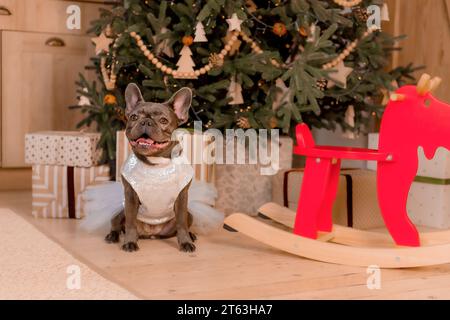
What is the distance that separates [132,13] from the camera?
2.36m

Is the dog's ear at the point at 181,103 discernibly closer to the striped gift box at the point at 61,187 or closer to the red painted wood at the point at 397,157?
the red painted wood at the point at 397,157

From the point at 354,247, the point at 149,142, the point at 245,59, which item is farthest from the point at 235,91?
the point at 354,247

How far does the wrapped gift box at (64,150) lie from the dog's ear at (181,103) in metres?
0.59

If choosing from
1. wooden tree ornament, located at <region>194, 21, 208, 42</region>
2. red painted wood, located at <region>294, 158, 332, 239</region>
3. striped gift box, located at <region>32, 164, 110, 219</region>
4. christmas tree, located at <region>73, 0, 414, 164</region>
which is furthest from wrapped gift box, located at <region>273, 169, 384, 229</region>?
striped gift box, located at <region>32, 164, 110, 219</region>

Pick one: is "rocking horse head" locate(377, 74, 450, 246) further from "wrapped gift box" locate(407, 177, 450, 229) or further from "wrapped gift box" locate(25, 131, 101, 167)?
"wrapped gift box" locate(25, 131, 101, 167)

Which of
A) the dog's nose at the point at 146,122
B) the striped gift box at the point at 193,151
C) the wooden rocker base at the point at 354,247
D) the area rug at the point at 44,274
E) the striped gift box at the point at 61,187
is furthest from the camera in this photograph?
the striped gift box at the point at 61,187

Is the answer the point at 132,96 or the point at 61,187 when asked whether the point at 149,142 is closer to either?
the point at 132,96

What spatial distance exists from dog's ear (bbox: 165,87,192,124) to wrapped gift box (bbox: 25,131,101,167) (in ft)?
1.93

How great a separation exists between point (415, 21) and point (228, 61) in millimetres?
1088

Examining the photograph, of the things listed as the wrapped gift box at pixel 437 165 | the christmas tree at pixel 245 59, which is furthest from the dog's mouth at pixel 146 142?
the wrapped gift box at pixel 437 165

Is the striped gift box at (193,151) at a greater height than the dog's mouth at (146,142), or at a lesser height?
lesser

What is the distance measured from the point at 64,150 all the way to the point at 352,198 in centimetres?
110

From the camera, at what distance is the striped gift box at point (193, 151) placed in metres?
2.19
